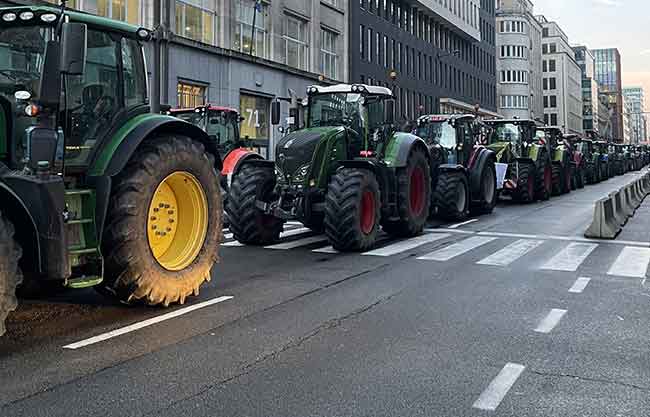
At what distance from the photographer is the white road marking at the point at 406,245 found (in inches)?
436

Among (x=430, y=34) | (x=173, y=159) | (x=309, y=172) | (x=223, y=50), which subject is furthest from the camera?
(x=430, y=34)

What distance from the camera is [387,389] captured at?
453 centimetres

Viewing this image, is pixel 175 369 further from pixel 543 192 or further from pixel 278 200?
pixel 543 192

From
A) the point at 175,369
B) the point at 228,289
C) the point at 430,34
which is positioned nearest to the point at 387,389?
the point at 175,369

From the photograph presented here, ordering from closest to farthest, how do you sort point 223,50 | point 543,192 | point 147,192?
point 147,192
point 543,192
point 223,50

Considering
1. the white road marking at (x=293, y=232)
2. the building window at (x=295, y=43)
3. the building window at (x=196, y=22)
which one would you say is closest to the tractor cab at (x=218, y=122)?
the white road marking at (x=293, y=232)

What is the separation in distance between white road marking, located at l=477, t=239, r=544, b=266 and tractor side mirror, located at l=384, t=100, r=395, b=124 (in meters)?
3.16

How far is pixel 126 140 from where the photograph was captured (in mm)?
6297

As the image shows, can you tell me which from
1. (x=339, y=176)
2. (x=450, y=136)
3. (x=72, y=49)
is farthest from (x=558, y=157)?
(x=72, y=49)

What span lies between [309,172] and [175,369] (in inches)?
256

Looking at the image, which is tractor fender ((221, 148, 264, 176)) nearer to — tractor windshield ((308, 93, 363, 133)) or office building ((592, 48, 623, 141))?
tractor windshield ((308, 93, 363, 133))

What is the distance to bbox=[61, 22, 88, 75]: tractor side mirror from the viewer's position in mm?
5168

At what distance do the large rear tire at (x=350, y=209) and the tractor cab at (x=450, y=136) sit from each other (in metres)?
6.45

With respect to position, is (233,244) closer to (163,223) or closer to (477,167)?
(163,223)
